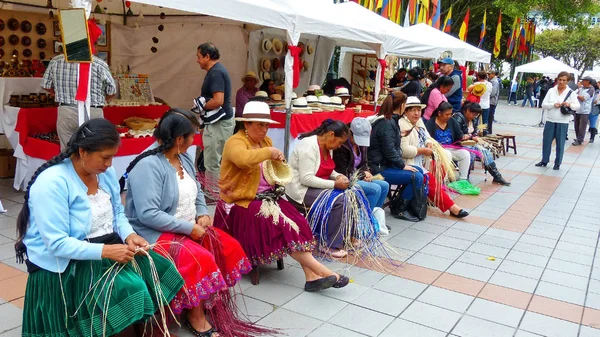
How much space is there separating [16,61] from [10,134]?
1.30m

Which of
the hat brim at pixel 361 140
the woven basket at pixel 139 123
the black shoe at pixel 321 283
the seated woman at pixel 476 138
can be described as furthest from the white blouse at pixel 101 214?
the seated woman at pixel 476 138

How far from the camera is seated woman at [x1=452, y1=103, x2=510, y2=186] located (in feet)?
24.7

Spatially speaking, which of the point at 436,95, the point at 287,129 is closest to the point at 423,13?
the point at 436,95

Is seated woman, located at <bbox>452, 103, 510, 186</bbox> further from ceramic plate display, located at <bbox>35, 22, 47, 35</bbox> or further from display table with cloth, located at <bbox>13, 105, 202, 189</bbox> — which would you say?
ceramic plate display, located at <bbox>35, 22, 47, 35</bbox>

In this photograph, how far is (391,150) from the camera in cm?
533

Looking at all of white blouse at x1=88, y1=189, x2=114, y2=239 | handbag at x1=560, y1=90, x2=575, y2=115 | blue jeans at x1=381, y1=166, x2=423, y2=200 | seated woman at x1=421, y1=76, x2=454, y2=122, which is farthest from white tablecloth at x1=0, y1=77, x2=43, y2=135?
handbag at x1=560, y1=90, x2=575, y2=115

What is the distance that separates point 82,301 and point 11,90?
466 centimetres

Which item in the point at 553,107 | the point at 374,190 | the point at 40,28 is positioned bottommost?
the point at 374,190

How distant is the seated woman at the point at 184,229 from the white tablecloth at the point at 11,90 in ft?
12.2

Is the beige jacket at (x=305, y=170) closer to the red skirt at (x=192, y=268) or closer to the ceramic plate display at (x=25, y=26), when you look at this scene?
the red skirt at (x=192, y=268)

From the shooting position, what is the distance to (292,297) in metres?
3.55

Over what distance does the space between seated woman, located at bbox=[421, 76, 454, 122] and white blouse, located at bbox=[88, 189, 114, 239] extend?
5625 millimetres

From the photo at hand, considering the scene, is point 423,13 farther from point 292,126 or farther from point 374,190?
point 374,190

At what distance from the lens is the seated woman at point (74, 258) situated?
2.25m
